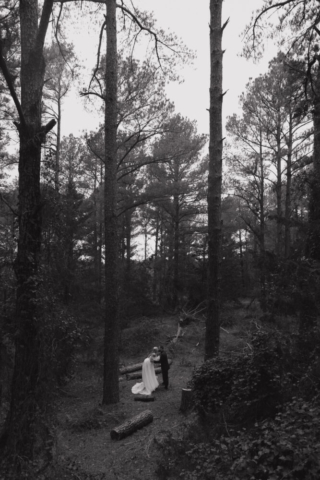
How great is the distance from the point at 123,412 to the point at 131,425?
127cm

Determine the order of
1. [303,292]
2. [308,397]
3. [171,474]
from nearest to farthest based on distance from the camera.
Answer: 1. [308,397]
2. [171,474]
3. [303,292]

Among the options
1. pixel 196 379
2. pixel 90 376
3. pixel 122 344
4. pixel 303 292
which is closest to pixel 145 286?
pixel 122 344

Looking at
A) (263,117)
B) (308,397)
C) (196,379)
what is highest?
(263,117)

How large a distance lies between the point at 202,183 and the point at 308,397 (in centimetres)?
1696

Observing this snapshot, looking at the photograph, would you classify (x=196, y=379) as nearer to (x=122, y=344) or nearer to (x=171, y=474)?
(x=171, y=474)

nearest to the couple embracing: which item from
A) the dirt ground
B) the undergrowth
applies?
the dirt ground

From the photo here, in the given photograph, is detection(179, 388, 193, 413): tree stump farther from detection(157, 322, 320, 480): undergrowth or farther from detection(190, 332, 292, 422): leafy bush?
detection(190, 332, 292, 422): leafy bush

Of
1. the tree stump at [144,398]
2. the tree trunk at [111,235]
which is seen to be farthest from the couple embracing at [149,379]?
the tree trunk at [111,235]

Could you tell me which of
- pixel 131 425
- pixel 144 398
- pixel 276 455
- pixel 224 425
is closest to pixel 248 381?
pixel 224 425

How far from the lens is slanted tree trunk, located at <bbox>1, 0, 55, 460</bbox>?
15.3 feet

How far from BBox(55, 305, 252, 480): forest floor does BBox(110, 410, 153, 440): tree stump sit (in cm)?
10

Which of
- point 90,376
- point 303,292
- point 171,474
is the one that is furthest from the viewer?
point 90,376

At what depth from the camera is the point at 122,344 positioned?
52.9ft

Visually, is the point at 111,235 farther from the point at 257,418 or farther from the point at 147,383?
the point at 257,418
